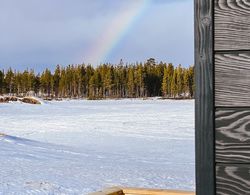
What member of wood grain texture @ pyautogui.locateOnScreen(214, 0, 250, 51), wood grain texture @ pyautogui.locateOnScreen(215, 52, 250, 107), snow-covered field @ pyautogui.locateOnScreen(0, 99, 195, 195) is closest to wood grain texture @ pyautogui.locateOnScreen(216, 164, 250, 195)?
wood grain texture @ pyautogui.locateOnScreen(215, 52, 250, 107)

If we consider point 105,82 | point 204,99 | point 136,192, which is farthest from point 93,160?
point 105,82

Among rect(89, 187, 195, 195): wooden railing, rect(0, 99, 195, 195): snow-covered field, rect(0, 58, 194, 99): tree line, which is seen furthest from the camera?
rect(0, 58, 194, 99): tree line

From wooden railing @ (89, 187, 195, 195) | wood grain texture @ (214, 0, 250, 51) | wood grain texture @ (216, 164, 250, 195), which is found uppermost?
wood grain texture @ (214, 0, 250, 51)

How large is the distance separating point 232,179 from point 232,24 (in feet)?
1.62

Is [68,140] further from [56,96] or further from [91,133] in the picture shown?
[56,96]

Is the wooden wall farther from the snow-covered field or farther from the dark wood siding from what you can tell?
the snow-covered field

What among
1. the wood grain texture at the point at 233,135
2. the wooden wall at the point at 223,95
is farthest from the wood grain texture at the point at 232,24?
the wood grain texture at the point at 233,135

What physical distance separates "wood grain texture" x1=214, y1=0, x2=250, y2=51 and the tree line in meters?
102

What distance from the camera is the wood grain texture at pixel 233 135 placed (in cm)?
143

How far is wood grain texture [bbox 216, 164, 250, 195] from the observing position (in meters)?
1.42

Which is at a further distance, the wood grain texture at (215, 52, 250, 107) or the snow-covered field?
the snow-covered field

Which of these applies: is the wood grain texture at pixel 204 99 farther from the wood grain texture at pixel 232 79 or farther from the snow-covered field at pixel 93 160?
the snow-covered field at pixel 93 160

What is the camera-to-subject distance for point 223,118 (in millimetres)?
1454

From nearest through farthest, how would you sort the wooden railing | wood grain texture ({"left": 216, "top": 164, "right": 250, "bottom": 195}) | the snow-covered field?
wood grain texture ({"left": 216, "top": 164, "right": 250, "bottom": 195}), the wooden railing, the snow-covered field
